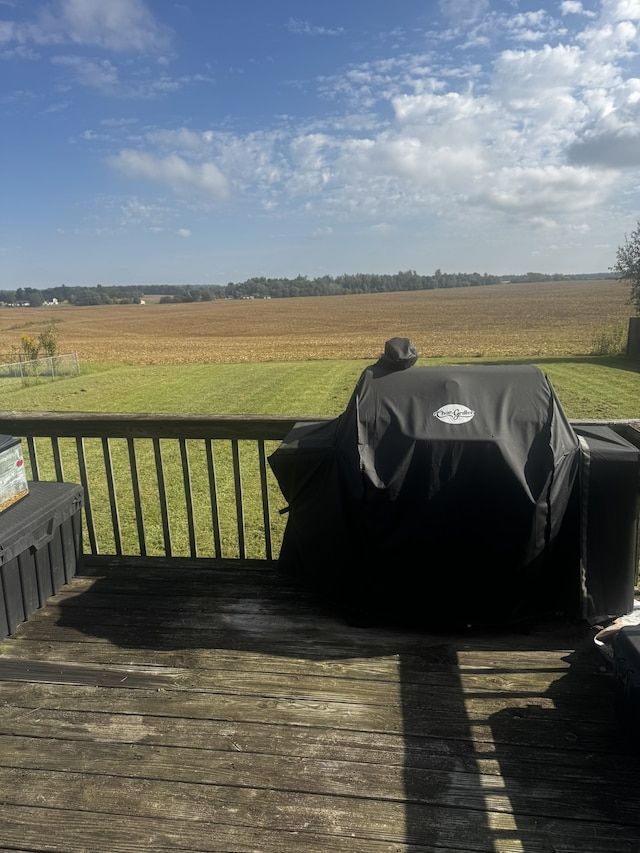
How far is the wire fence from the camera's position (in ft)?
69.4

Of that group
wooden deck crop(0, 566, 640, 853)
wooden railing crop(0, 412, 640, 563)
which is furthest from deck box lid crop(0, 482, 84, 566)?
wooden deck crop(0, 566, 640, 853)

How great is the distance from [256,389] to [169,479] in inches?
306

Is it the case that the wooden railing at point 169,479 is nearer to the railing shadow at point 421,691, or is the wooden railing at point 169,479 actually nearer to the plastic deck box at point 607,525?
the railing shadow at point 421,691

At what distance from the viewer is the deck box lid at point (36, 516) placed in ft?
9.53

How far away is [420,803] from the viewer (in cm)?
191

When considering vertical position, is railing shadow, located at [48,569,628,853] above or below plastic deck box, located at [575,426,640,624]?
below

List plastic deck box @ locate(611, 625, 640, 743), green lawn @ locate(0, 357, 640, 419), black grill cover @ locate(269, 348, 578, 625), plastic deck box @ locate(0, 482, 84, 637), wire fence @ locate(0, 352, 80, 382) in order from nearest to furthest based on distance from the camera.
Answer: plastic deck box @ locate(611, 625, 640, 743), black grill cover @ locate(269, 348, 578, 625), plastic deck box @ locate(0, 482, 84, 637), green lawn @ locate(0, 357, 640, 419), wire fence @ locate(0, 352, 80, 382)

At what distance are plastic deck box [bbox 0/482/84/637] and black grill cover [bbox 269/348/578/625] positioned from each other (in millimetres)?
1265

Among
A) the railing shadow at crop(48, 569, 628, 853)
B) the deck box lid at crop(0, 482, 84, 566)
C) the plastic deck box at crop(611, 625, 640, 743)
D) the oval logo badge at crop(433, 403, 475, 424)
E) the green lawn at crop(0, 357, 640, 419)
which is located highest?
the oval logo badge at crop(433, 403, 475, 424)

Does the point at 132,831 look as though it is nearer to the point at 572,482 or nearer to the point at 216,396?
the point at 572,482

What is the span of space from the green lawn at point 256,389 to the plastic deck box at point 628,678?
344 inches

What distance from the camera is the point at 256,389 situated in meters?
15.4

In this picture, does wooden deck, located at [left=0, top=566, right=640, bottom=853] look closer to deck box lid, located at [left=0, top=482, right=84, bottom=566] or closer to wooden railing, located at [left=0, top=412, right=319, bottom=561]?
deck box lid, located at [left=0, top=482, right=84, bottom=566]

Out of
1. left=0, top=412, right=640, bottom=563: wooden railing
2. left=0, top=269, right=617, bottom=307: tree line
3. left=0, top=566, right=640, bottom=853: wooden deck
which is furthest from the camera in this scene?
left=0, top=269, right=617, bottom=307: tree line
